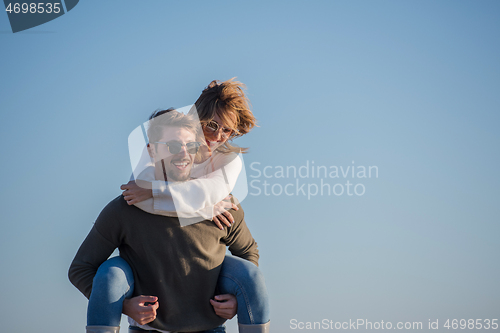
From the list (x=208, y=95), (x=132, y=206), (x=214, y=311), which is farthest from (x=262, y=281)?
(x=208, y=95)

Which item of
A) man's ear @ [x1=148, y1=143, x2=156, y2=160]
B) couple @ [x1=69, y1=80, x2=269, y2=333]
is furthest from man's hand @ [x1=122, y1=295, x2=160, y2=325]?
man's ear @ [x1=148, y1=143, x2=156, y2=160]

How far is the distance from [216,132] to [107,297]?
192 centimetres

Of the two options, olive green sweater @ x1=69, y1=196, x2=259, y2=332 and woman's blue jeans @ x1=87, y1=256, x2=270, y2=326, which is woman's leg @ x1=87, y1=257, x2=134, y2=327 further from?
olive green sweater @ x1=69, y1=196, x2=259, y2=332

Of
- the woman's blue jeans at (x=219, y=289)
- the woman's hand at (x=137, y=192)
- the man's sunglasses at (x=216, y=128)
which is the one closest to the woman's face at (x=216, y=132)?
the man's sunglasses at (x=216, y=128)

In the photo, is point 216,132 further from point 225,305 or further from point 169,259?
point 225,305

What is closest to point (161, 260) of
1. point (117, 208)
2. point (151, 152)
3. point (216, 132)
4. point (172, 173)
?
point (117, 208)

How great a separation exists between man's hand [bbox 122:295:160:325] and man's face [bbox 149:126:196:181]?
0.78 m

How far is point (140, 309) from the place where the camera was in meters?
2.86

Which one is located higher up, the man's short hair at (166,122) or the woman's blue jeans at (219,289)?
the man's short hair at (166,122)

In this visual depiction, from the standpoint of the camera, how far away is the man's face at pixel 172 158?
316 centimetres

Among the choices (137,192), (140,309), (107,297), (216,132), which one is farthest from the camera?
(216,132)

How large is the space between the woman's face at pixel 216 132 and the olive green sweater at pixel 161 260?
4.08ft

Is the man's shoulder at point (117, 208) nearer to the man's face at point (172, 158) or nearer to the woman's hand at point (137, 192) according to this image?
the woman's hand at point (137, 192)

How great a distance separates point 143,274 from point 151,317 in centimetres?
27
